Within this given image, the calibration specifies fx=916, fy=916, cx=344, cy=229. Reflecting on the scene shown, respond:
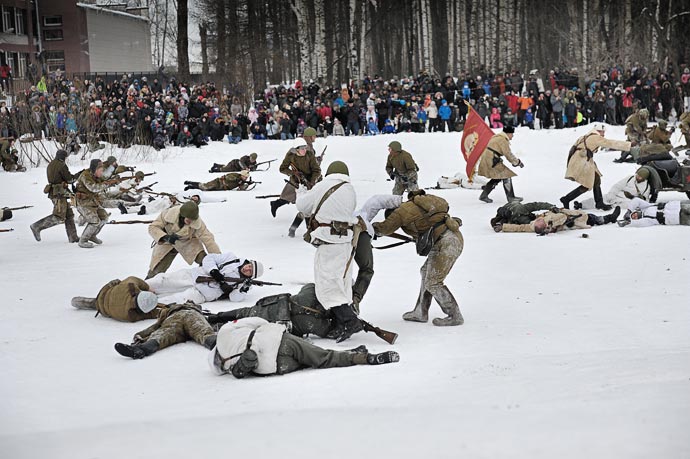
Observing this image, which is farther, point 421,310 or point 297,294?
point 421,310

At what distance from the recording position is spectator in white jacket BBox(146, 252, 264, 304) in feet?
27.5

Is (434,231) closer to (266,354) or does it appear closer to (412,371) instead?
(412,371)

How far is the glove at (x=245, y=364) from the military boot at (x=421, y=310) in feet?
6.52

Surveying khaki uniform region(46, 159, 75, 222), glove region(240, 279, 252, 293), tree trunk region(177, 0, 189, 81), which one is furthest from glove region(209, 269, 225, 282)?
tree trunk region(177, 0, 189, 81)

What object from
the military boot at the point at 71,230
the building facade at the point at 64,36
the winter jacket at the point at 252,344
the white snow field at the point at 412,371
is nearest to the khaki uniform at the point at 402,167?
the white snow field at the point at 412,371

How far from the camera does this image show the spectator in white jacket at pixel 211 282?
8.39m

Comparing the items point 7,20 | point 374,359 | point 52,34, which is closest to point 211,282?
point 374,359

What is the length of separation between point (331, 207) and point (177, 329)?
4.99ft

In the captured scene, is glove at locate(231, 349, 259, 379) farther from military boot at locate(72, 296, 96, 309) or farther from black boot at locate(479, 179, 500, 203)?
black boot at locate(479, 179, 500, 203)

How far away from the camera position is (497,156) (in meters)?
14.0

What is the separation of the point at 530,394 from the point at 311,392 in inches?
51.2

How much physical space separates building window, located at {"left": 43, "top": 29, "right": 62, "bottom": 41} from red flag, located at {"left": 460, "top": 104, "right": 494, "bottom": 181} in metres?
32.0

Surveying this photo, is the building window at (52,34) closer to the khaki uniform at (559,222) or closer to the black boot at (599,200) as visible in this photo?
the black boot at (599,200)

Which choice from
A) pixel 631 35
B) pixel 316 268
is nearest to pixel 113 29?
pixel 631 35
